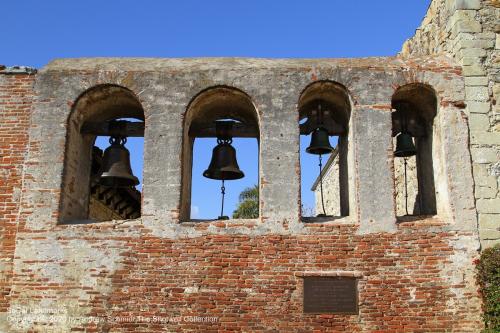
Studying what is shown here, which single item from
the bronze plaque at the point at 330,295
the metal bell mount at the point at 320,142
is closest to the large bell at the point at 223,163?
the metal bell mount at the point at 320,142

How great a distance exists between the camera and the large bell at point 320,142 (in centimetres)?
877

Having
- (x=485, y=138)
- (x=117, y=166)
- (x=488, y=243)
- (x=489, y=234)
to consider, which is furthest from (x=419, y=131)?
(x=117, y=166)

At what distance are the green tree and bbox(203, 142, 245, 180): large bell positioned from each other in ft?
84.5

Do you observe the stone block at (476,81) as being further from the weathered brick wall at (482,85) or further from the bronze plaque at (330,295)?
the bronze plaque at (330,295)

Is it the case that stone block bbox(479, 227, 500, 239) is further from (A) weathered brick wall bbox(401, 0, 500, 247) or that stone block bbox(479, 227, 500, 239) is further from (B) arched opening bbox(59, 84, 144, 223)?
(B) arched opening bbox(59, 84, 144, 223)

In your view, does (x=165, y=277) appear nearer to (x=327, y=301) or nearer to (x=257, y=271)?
(x=257, y=271)

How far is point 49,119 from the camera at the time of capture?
27.8 ft

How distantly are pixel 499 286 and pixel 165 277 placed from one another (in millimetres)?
4567

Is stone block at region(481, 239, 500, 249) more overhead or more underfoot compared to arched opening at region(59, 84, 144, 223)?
more underfoot

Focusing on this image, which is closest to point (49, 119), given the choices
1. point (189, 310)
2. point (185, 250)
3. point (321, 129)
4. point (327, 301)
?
point (185, 250)

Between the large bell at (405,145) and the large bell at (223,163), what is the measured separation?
2592mm

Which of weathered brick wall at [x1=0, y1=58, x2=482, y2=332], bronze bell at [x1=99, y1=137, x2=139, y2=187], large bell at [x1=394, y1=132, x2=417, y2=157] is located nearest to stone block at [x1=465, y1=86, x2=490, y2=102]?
weathered brick wall at [x1=0, y1=58, x2=482, y2=332]

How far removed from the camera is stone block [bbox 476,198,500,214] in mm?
7957

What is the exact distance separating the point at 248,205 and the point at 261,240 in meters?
28.7
